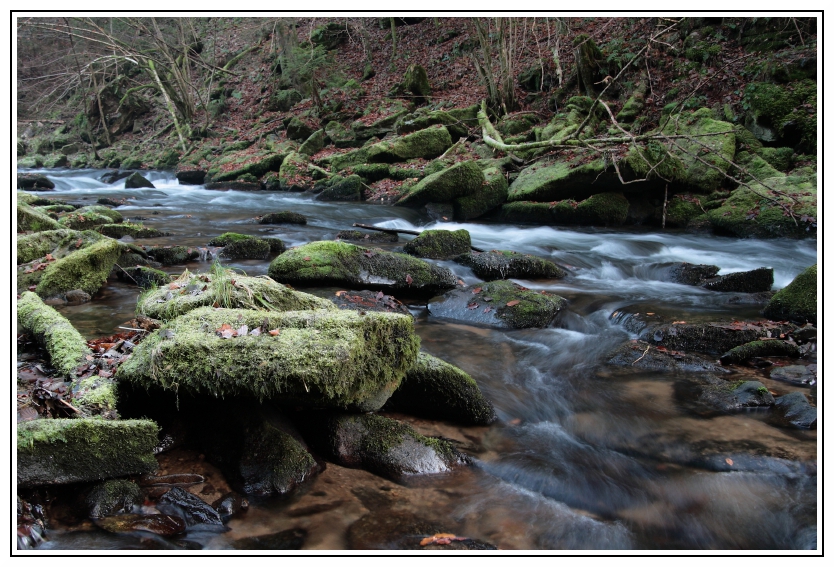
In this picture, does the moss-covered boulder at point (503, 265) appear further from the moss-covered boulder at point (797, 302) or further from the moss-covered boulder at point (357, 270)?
the moss-covered boulder at point (797, 302)

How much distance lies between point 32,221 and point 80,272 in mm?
2724

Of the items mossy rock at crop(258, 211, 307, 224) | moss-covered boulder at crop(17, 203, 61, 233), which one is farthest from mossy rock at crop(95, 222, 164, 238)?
mossy rock at crop(258, 211, 307, 224)

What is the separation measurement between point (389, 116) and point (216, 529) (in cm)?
1901

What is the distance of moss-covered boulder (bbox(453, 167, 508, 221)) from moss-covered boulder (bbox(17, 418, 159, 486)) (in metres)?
10.8

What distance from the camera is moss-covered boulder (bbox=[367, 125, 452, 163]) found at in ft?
55.0

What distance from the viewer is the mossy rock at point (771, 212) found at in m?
10.8

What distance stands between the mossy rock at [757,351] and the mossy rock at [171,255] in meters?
7.62

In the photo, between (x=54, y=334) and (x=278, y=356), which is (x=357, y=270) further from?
(x=278, y=356)

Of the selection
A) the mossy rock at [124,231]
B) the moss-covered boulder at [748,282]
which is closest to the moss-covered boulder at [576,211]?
the moss-covered boulder at [748,282]

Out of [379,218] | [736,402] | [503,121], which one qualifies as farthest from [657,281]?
[503,121]

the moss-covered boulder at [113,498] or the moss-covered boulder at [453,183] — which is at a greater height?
the moss-covered boulder at [453,183]

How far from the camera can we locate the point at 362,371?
3.17 metres

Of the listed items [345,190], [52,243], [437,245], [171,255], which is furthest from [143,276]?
[345,190]

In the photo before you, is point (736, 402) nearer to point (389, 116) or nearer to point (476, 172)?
point (476, 172)
